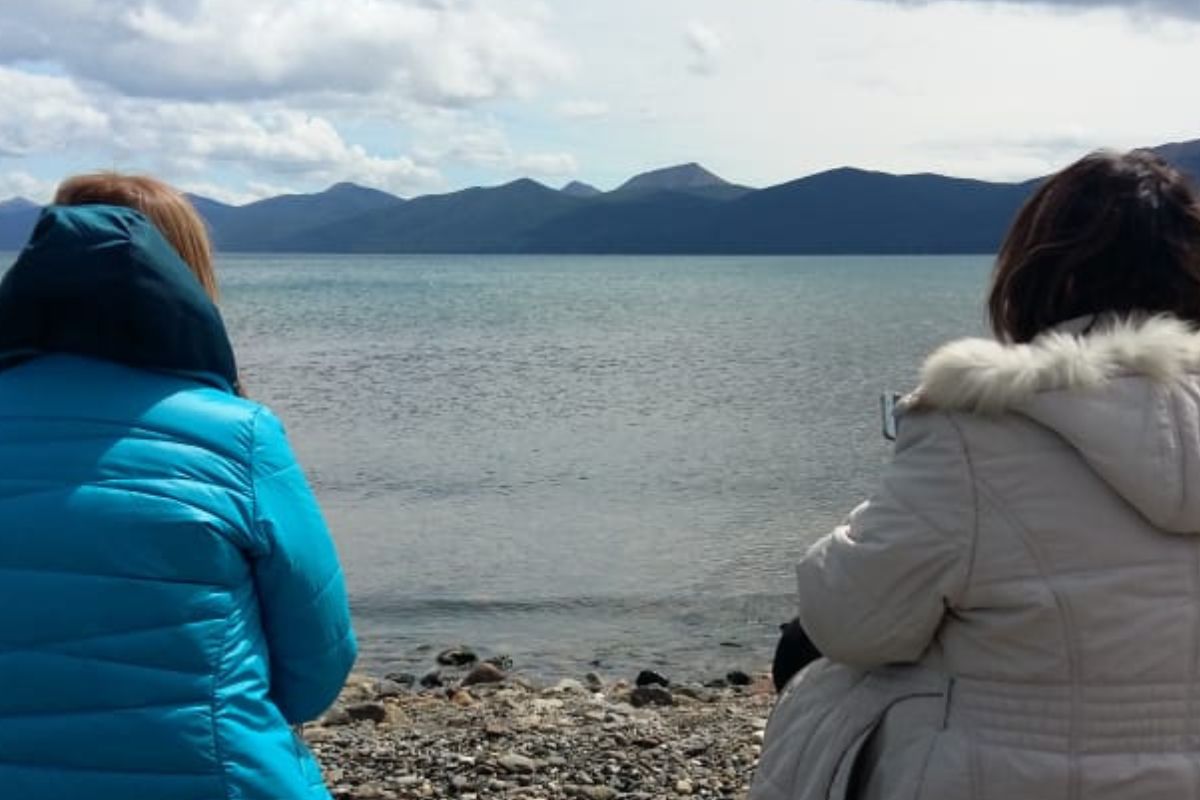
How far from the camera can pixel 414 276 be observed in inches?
5886

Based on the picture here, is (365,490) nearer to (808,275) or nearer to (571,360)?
(571,360)

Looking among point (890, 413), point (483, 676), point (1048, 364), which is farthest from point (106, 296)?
point (483, 676)

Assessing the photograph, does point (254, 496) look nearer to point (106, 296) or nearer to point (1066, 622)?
point (106, 296)

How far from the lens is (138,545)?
2.84 metres

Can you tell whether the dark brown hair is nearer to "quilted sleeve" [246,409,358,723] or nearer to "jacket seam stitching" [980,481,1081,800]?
"jacket seam stitching" [980,481,1081,800]

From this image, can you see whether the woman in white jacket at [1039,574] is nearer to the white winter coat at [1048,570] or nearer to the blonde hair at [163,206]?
the white winter coat at [1048,570]

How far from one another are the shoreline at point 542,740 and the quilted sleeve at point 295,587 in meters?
4.27

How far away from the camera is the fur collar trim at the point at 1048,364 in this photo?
2.69 m

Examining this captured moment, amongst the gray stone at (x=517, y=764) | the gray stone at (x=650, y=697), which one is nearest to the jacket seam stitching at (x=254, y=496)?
the gray stone at (x=517, y=764)

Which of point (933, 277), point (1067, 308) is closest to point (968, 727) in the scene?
point (1067, 308)

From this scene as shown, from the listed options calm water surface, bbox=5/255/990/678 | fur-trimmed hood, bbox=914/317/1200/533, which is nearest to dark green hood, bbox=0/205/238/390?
fur-trimmed hood, bbox=914/317/1200/533

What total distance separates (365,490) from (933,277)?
11060 cm

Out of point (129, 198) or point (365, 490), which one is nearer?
point (129, 198)

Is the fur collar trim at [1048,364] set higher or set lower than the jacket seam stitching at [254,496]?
higher
